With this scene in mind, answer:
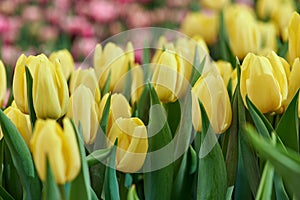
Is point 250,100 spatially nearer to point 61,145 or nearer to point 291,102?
point 291,102

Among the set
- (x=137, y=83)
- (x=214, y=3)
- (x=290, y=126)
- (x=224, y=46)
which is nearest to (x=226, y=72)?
(x=137, y=83)

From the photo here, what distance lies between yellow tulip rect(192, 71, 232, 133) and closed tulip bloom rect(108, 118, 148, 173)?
99 millimetres

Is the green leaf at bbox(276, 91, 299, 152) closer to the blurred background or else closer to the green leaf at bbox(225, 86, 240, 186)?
the green leaf at bbox(225, 86, 240, 186)

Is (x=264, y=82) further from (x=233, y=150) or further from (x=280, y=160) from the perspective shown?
(x=280, y=160)

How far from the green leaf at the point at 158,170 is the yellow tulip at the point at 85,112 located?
0.07 metres

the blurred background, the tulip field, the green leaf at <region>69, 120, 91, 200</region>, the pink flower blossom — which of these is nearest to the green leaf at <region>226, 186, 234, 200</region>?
the tulip field

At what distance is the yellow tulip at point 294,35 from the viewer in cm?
94

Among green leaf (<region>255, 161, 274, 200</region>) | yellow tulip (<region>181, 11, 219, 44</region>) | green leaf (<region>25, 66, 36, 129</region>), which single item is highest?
green leaf (<region>25, 66, 36, 129</region>)

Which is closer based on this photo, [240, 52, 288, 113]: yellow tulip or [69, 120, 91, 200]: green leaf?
[69, 120, 91, 200]: green leaf

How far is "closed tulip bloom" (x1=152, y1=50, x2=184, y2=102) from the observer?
907 mm

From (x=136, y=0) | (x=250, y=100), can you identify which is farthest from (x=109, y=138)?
(x=136, y=0)

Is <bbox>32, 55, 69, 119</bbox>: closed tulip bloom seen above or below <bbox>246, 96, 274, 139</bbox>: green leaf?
above

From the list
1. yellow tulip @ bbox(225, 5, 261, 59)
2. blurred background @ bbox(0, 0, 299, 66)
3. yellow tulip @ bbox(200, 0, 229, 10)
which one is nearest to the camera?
yellow tulip @ bbox(225, 5, 261, 59)

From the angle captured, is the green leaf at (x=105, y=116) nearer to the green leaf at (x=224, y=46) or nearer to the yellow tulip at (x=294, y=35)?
the yellow tulip at (x=294, y=35)
